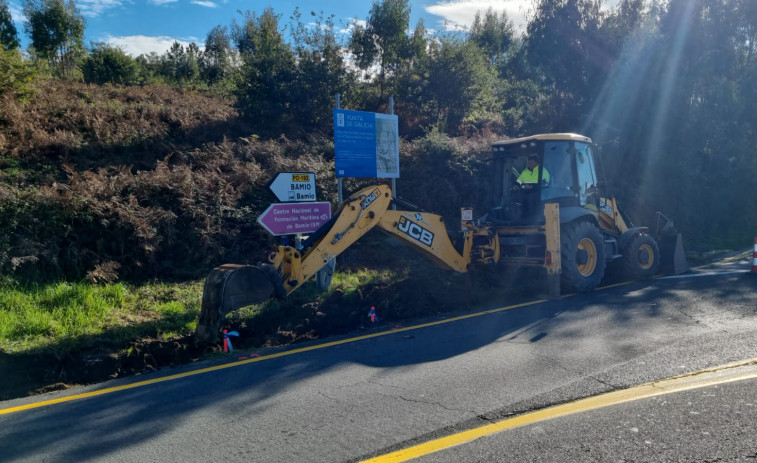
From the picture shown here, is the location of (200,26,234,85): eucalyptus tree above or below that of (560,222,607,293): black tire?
above

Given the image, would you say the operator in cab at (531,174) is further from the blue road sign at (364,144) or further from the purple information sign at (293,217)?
the purple information sign at (293,217)

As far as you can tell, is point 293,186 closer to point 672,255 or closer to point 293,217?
point 293,217

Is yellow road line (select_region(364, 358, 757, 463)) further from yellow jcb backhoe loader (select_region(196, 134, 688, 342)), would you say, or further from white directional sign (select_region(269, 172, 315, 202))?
white directional sign (select_region(269, 172, 315, 202))

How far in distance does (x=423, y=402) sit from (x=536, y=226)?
20.1ft

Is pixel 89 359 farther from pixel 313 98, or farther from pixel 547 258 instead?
pixel 313 98

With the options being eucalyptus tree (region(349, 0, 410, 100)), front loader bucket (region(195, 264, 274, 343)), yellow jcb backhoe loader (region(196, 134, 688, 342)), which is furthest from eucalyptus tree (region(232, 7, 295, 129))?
front loader bucket (region(195, 264, 274, 343))

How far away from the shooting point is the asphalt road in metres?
4.37

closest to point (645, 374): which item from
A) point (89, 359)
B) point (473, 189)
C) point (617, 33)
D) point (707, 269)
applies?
point (89, 359)

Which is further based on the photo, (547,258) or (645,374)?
(547,258)

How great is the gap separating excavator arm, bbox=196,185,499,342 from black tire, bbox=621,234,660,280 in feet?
10.1

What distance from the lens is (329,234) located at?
27.7 ft

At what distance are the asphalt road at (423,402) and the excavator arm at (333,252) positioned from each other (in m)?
0.76

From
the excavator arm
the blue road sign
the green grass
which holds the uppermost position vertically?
the blue road sign

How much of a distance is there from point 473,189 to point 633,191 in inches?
307
